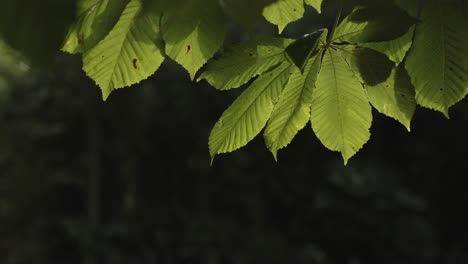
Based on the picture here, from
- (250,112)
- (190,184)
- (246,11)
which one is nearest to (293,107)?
(250,112)

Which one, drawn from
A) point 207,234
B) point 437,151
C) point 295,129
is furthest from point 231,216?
point 295,129

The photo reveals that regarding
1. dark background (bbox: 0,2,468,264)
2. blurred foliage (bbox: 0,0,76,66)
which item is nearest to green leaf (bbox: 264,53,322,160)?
blurred foliage (bbox: 0,0,76,66)

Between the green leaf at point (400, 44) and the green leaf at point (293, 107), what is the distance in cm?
6

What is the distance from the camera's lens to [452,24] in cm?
54

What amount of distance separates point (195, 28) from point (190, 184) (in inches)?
287

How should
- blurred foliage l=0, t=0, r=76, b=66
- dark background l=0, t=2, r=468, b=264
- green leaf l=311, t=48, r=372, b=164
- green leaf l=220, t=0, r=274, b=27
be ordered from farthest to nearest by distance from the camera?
dark background l=0, t=2, r=468, b=264 → green leaf l=311, t=48, r=372, b=164 → green leaf l=220, t=0, r=274, b=27 → blurred foliage l=0, t=0, r=76, b=66

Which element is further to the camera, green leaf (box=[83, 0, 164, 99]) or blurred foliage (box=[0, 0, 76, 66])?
green leaf (box=[83, 0, 164, 99])

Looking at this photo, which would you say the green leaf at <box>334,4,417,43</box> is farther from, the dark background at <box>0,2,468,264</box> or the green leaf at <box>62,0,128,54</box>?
the dark background at <box>0,2,468,264</box>

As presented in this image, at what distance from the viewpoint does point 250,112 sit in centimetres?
61

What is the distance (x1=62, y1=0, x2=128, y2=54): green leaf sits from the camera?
1.65 feet

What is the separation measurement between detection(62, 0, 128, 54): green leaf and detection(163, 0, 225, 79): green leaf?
0.05m

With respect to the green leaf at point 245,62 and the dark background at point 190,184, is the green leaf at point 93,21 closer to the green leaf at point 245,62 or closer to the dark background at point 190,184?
the green leaf at point 245,62

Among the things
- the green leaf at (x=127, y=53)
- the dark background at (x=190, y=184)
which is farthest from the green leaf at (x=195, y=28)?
the dark background at (x=190, y=184)

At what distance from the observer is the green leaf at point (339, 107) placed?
580 mm
